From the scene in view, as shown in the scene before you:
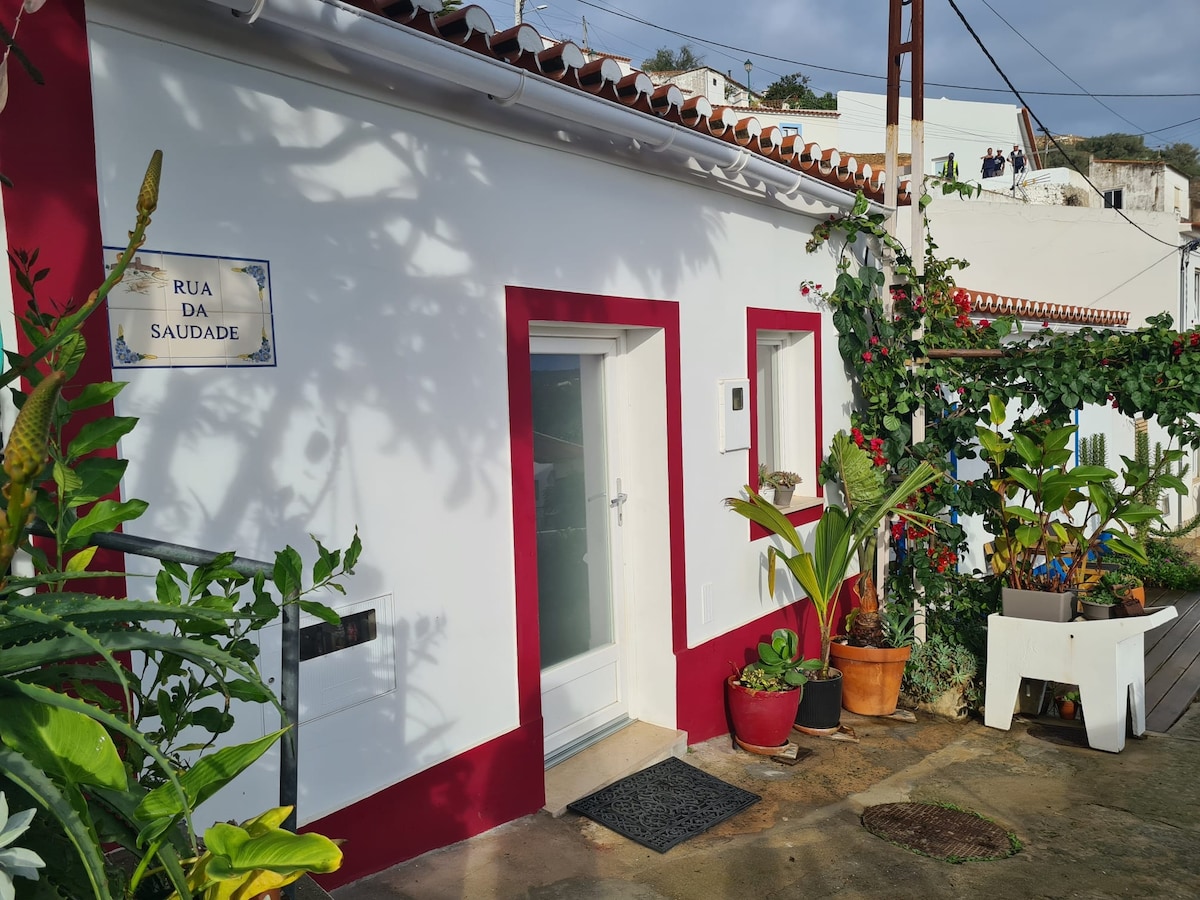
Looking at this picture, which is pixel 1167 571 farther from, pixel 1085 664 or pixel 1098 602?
pixel 1085 664

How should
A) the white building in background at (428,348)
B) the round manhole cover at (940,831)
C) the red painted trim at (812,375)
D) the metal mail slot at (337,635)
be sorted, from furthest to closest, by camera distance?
the red painted trim at (812,375) → the round manhole cover at (940,831) → the metal mail slot at (337,635) → the white building in background at (428,348)

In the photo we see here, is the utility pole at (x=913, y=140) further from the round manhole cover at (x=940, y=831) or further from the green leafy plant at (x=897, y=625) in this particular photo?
the round manhole cover at (x=940, y=831)

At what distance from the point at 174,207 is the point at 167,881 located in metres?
2.20

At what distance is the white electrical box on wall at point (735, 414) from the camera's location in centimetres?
543

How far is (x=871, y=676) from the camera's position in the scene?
236 inches

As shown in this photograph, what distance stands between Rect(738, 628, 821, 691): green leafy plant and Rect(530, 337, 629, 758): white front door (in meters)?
0.77

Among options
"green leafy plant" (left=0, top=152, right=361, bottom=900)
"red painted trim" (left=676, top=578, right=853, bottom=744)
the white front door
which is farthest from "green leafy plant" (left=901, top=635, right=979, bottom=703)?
"green leafy plant" (left=0, top=152, right=361, bottom=900)

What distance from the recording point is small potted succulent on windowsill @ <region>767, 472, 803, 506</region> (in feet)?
19.9

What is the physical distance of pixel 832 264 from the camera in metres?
6.61

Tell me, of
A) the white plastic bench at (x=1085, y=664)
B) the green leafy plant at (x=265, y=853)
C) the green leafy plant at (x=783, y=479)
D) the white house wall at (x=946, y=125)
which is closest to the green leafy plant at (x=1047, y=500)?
the white plastic bench at (x=1085, y=664)

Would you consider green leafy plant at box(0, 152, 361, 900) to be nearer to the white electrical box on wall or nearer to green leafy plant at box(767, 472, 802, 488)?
the white electrical box on wall

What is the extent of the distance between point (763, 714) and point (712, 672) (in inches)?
14.2

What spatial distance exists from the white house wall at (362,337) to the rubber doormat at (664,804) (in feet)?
2.21

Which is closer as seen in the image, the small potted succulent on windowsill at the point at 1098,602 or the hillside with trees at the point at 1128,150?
the small potted succulent on windowsill at the point at 1098,602
